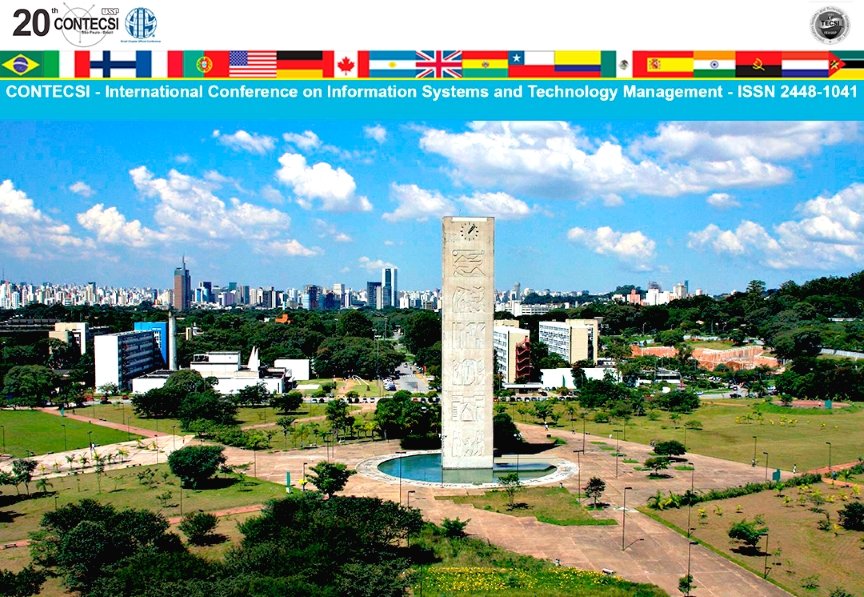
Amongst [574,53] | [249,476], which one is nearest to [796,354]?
[249,476]

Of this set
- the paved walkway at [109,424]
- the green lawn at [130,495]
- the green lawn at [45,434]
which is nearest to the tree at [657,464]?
the green lawn at [130,495]

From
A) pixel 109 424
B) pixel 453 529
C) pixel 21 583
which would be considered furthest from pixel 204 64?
pixel 109 424

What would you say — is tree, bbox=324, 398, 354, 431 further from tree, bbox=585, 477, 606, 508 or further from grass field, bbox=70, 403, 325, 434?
tree, bbox=585, 477, 606, 508

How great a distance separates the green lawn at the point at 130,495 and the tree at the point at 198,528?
10.5 feet

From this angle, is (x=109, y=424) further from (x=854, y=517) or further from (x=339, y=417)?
(x=854, y=517)

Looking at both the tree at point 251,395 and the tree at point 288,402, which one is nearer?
the tree at point 288,402

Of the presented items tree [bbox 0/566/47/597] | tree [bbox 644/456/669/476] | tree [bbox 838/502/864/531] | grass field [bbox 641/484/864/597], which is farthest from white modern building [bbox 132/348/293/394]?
tree [bbox 838/502/864/531]

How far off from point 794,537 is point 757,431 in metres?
17.7

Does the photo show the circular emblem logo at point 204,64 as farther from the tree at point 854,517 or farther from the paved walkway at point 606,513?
the tree at point 854,517

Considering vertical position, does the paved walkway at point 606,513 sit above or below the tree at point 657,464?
below

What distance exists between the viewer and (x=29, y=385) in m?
46.6

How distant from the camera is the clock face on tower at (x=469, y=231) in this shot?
27500 millimetres

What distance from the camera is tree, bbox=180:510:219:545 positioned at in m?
19.7

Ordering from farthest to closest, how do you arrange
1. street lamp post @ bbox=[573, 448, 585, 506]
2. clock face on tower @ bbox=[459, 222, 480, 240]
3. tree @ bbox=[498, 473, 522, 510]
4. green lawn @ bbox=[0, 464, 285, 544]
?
1. clock face on tower @ bbox=[459, 222, 480, 240]
2. street lamp post @ bbox=[573, 448, 585, 506]
3. tree @ bbox=[498, 473, 522, 510]
4. green lawn @ bbox=[0, 464, 285, 544]
